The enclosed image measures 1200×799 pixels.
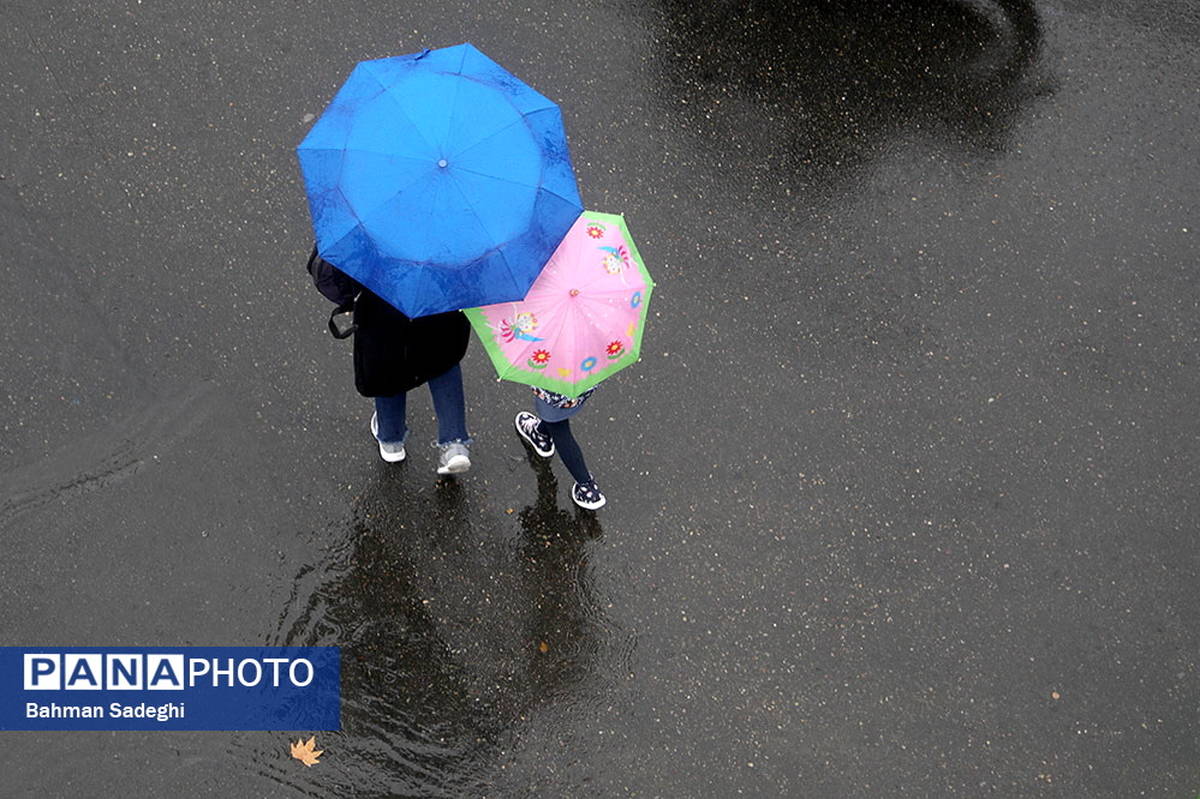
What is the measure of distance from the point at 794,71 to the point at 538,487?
277cm

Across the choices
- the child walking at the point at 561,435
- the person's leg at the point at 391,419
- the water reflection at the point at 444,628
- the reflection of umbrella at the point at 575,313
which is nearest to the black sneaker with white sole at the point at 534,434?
the child walking at the point at 561,435

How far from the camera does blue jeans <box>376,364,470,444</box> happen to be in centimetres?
481

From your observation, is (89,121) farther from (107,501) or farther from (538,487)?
(538,487)

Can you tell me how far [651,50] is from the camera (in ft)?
21.2

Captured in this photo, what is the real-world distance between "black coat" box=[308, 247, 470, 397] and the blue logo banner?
4.13 ft

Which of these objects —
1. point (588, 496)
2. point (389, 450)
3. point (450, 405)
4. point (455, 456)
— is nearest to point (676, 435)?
point (588, 496)

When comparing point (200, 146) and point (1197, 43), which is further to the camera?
point (1197, 43)

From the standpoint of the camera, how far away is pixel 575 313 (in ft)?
13.2

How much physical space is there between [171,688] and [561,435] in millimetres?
1890

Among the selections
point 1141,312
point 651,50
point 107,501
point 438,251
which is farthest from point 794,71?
point 107,501

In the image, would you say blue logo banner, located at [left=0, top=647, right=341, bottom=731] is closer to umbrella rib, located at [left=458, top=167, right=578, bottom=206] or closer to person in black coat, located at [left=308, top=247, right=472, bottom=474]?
person in black coat, located at [left=308, top=247, right=472, bottom=474]

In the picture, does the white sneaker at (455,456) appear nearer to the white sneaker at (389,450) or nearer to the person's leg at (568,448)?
the white sneaker at (389,450)

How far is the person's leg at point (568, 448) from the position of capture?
485 cm

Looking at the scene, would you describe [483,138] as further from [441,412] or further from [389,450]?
[389,450]
